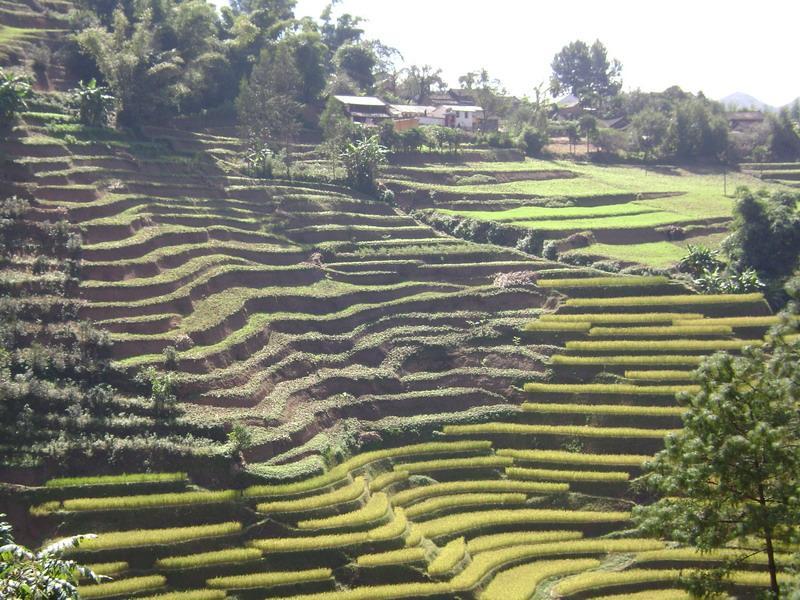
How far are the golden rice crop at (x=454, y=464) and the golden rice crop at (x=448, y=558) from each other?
13.9 feet

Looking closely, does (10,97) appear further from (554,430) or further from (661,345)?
(661,345)

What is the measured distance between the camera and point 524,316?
42.6 meters

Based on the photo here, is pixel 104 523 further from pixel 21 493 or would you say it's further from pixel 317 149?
pixel 317 149

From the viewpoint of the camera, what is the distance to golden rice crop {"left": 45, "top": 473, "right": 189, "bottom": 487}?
2775 cm

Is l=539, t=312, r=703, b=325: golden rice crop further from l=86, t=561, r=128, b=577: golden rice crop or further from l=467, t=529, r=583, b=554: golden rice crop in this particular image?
l=86, t=561, r=128, b=577: golden rice crop

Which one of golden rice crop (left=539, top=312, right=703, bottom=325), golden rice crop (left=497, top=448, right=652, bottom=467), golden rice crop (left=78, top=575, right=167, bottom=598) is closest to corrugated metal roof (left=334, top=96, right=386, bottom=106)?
golden rice crop (left=539, top=312, right=703, bottom=325)

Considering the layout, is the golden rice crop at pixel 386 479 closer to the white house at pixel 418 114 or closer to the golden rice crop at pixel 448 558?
the golden rice crop at pixel 448 558

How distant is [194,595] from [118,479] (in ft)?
17.8

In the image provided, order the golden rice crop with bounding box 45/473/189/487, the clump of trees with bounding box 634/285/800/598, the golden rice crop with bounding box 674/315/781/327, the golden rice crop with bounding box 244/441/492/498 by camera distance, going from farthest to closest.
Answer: the golden rice crop with bounding box 674/315/781/327
the golden rice crop with bounding box 244/441/492/498
the golden rice crop with bounding box 45/473/189/487
the clump of trees with bounding box 634/285/800/598

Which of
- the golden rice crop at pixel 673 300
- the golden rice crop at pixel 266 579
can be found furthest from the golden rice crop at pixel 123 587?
the golden rice crop at pixel 673 300

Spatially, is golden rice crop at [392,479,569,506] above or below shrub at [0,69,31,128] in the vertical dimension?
below

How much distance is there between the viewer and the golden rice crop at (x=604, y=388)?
3609cm

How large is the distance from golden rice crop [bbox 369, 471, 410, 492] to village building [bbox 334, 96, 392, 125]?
42.8 metres

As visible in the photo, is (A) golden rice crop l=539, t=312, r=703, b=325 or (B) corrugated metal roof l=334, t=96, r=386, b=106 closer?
(A) golden rice crop l=539, t=312, r=703, b=325
